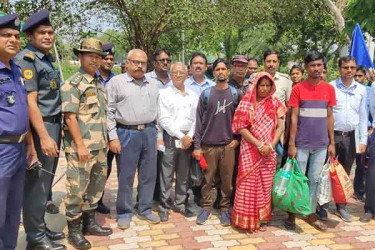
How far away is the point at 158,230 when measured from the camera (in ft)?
14.0

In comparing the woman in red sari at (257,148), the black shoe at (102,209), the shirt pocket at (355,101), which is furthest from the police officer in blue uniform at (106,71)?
the shirt pocket at (355,101)

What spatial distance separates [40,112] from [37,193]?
0.75 meters

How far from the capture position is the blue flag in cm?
598

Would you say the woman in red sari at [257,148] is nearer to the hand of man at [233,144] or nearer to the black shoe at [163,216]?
the hand of man at [233,144]

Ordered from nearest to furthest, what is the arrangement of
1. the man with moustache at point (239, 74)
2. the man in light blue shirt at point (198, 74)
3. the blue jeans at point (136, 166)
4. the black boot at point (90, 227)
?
the black boot at point (90, 227) → the blue jeans at point (136, 166) → the man with moustache at point (239, 74) → the man in light blue shirt at point (198, 74)

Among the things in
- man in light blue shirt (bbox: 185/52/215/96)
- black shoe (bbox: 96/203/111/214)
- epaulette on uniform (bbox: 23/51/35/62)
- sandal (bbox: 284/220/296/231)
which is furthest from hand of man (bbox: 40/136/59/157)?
sandal (bbox: 284/220/296/231)

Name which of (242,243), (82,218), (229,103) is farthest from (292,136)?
(82,218)

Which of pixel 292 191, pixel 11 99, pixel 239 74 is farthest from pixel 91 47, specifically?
pixel 292 191

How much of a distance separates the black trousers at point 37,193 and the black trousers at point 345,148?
3.20 m

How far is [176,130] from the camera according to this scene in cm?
445

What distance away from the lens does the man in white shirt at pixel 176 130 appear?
4473mm

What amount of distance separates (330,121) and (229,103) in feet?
3.67

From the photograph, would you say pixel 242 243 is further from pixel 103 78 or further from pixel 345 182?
pixel 103 78

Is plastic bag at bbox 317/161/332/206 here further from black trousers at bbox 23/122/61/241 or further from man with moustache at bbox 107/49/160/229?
black trousers at bbox 23/122/61/241
